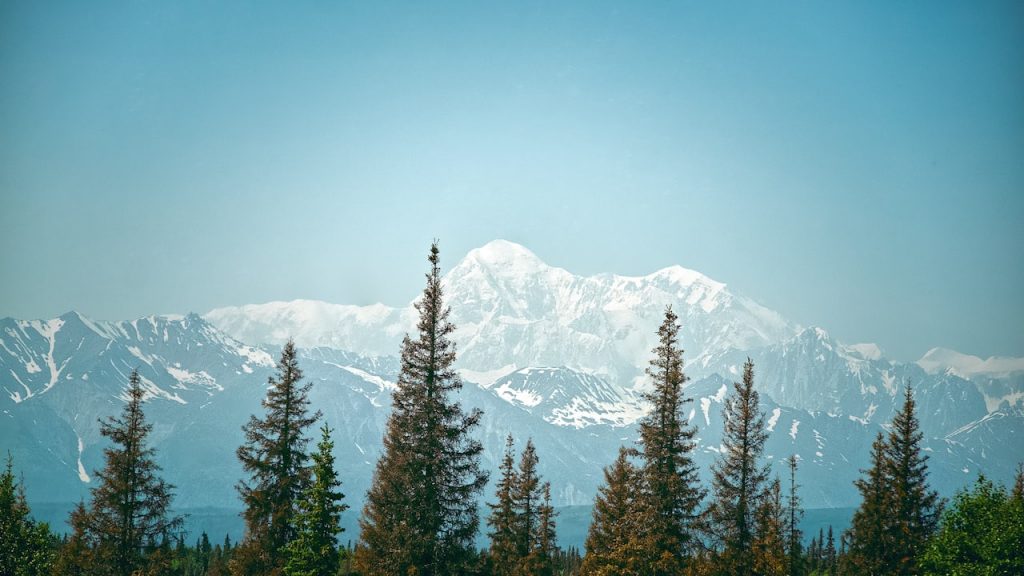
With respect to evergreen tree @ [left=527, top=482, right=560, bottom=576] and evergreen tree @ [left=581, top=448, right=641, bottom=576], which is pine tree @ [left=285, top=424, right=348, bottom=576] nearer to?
evergreen tree @ [left=581, top=448, right=641, bottom=576]

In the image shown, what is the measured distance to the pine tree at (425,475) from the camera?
112 ft

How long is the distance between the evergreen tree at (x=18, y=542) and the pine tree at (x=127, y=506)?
3.08m

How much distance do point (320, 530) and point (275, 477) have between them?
515cm

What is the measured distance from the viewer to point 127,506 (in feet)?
136

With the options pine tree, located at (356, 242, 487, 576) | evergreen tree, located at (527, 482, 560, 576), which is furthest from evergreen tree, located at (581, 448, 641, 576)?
pine tree, located at (356, 242, 487, 576)

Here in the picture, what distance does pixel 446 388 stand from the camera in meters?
34.9

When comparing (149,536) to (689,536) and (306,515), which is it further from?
(689,536)

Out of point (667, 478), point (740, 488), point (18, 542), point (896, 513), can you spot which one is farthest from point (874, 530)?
point (18, 542)

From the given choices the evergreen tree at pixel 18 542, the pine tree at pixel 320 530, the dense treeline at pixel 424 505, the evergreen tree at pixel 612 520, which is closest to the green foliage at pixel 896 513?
the dense treeline at pixel 424 505

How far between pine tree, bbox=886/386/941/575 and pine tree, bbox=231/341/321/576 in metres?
37.1

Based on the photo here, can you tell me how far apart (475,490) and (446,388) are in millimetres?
4857

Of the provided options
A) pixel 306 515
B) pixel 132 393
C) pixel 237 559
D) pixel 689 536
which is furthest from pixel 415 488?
pixel 132 393

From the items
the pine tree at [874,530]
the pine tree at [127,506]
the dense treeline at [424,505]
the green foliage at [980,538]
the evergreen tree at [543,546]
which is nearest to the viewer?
the dense treeline at [424,505]

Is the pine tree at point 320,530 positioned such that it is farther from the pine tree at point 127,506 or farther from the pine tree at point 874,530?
the pine tree at point 874,530
